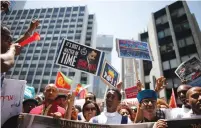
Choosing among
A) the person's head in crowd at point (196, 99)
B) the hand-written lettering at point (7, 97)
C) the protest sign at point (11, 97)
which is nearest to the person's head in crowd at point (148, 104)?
the person's head in crowd at point (196, 99)

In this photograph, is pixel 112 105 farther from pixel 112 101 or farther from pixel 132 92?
pixel 132 92

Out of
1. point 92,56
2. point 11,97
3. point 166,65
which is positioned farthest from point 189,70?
point 166,65

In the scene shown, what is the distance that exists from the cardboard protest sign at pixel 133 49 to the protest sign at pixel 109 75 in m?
0.69

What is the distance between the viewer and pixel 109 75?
6.80m

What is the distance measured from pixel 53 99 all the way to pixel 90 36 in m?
69.1

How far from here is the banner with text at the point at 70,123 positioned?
6.72 feet

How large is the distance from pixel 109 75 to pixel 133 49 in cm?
154

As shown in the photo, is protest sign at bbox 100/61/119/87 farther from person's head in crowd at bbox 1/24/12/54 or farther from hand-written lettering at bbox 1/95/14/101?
person's head in crowd at bbox 1/24/12/54

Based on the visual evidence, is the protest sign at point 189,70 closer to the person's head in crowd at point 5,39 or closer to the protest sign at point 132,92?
the protest sign at point 132,92

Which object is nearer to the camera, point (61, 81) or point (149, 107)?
point (149, 107)

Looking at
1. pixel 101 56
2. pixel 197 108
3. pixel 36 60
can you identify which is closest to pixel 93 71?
pixel 101 56

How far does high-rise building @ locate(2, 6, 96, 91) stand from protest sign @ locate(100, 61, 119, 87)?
51718 mm

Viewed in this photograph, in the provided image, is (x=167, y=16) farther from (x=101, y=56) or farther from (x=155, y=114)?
(x=155, y=114)

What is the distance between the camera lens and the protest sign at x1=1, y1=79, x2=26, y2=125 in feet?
7.96
